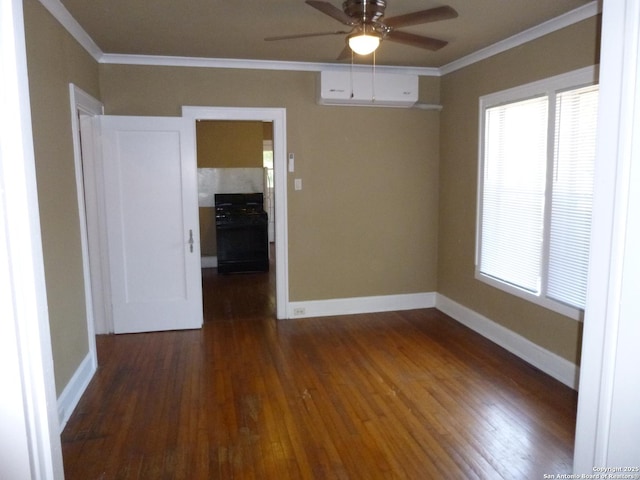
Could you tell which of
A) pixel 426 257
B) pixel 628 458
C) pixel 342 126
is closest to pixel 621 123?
pixel 628 458

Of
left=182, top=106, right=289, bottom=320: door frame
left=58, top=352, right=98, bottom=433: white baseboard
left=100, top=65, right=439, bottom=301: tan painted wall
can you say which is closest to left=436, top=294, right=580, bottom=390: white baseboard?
left=100, top=65, right=439, bottom=301: tan painted wall

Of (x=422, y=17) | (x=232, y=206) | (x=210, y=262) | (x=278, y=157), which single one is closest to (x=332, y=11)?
(x=422, y=17)

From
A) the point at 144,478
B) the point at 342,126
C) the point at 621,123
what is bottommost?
the point at 144,478

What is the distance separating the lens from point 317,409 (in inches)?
119

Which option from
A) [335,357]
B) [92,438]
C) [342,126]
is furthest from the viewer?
[342,126]

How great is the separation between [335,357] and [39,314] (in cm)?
318

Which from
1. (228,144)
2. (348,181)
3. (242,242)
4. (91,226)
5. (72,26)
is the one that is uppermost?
(72,26)

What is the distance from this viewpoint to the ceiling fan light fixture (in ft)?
8.36

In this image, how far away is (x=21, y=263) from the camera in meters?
0.86

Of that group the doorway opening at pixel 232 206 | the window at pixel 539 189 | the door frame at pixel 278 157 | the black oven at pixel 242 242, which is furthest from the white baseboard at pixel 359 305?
the black oven at pixel 242 242

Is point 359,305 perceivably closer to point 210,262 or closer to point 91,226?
point 91,226

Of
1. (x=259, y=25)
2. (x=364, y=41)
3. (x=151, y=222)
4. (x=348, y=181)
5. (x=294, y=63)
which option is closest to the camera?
(x=364, y=41)

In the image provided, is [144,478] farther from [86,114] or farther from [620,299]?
[86,114]

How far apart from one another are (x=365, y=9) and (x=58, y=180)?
84.0 inches
